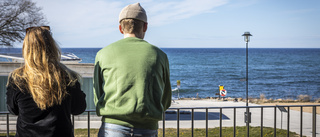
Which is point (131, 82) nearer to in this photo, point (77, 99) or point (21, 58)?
point (77, 99)

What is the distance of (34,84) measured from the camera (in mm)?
1805

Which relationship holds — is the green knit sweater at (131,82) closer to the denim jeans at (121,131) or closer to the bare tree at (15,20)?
the denim jeans at (121,131)

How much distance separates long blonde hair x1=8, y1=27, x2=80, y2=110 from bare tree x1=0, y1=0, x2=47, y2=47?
15.0 metres

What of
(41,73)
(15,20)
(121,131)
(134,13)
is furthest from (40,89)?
(15,20)

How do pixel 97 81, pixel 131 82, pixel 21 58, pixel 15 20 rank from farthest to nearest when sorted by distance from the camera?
pixel 21 58 → pixel 15 20 → pixel 97 81 → pixel 131 82

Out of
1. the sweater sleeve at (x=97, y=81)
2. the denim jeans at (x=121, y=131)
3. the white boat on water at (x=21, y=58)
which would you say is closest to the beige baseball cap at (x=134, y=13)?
the sweater sleeve at (x=97, y=81)

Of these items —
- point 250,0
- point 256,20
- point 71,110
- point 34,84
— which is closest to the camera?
point 34,84

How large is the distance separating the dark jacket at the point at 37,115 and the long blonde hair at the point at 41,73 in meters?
0.04

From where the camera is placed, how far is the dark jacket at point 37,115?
72.1 inches

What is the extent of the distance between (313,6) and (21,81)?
11532cm

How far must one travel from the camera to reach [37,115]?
6.01 feet

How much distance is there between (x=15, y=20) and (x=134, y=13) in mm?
15676

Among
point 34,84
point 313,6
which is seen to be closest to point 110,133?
point 34,84

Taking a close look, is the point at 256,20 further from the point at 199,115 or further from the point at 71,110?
the point at 71,110
